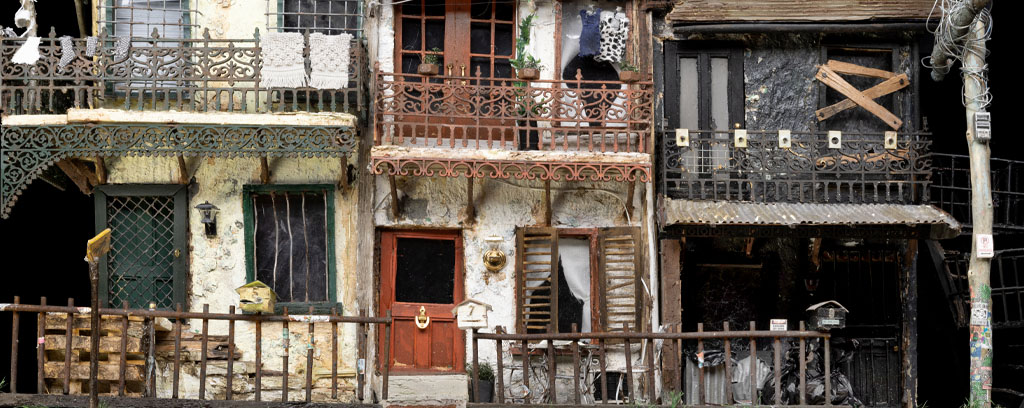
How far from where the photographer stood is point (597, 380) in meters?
14.5

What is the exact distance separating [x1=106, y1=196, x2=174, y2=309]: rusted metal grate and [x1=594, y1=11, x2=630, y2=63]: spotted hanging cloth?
5.91 metres

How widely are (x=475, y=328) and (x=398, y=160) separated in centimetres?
236

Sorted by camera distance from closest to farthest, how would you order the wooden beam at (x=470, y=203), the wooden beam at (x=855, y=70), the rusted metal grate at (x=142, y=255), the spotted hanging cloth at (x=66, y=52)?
the spotted hanging cloth at (x=66, y=52), the wooden beam at (x=470, y=203), the rusted metal grate at (x=142, y=255), the wooden beam at (x=855, y=70)

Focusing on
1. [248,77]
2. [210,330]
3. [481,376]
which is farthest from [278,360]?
[248,77]

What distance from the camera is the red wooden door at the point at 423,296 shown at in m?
14.7

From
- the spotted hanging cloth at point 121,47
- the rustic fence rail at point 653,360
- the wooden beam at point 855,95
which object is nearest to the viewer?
the rustic fence rail at point 653,360

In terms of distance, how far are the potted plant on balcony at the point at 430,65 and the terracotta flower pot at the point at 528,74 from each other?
103 cm

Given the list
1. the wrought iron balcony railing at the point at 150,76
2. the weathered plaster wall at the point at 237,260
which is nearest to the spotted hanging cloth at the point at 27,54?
the wrought iron balcony railing at the point at 150,76

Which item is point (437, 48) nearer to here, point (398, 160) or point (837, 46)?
point (398, 160)

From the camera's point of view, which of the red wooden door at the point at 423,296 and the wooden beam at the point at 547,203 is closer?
the wooden beam at the point at 547,203

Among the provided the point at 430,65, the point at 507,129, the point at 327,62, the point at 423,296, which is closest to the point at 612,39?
the point at 507,129

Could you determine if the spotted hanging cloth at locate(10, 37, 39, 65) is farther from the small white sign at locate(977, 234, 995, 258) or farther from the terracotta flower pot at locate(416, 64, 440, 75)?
the small white sign at locate(977, 234, 995, 258)

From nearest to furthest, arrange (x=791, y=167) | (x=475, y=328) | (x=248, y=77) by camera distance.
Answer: (x=475, y=328) < (x=248, y=77) < (x=791, y=167)

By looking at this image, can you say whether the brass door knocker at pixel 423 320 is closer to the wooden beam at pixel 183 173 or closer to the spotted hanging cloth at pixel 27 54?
the wooden beam at pixel 183 173
